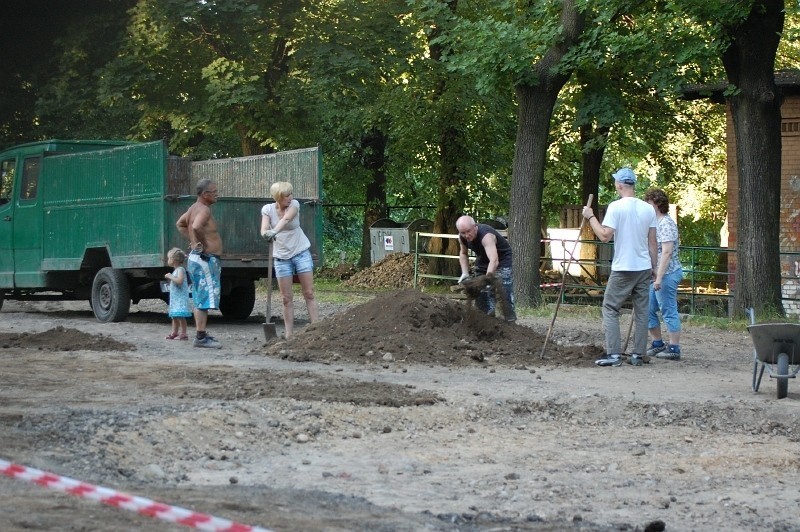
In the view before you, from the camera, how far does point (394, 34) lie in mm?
26766

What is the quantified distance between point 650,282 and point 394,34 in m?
15.7

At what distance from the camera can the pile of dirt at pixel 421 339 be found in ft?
40.7

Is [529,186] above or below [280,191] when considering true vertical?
above

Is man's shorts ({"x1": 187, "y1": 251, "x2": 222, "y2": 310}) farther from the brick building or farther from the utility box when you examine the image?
the utility box

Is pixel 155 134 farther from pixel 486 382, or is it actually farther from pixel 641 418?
pixel 641 418

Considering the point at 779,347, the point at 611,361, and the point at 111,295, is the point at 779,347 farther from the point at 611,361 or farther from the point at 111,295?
the point at 111,295

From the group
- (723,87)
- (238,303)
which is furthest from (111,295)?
(723,87)

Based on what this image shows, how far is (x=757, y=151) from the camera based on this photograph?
709 inches

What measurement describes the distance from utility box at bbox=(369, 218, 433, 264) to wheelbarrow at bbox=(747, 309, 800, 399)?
941 inches

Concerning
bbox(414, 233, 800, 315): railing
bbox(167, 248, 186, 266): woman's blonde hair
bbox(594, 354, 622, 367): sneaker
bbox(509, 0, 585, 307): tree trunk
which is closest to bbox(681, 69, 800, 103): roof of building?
bbox(509, 0, 585, 307): tree trunk

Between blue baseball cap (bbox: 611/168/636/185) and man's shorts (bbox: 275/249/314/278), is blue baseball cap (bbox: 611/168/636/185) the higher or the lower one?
the higher one

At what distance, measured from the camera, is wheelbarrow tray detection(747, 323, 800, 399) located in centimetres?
968

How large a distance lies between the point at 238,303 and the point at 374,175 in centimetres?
1864

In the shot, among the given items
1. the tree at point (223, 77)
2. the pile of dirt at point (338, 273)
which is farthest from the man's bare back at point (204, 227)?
the pile of dirt at point (338, 273)
